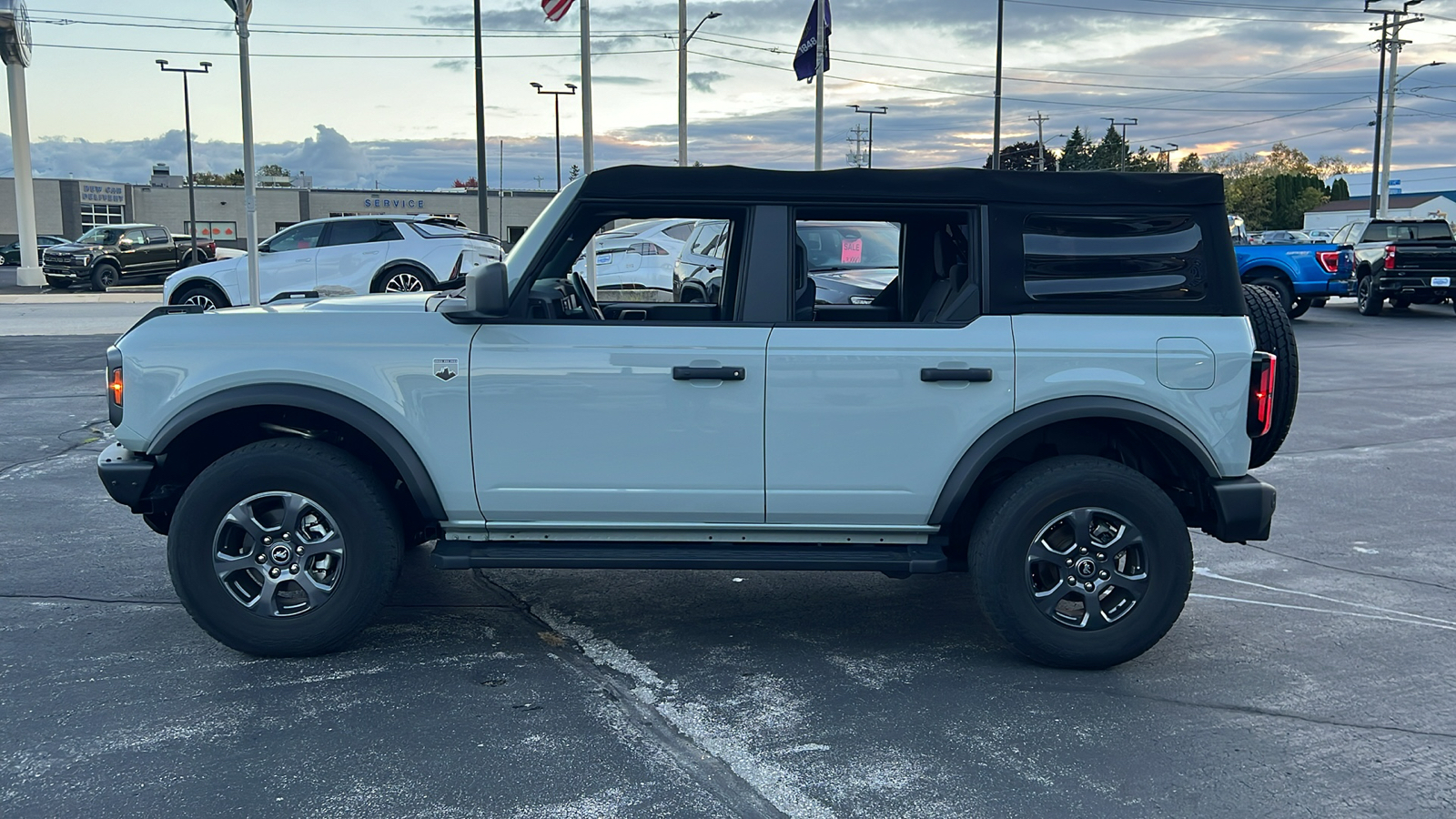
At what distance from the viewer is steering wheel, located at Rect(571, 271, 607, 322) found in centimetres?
495

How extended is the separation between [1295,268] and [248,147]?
1853 cm

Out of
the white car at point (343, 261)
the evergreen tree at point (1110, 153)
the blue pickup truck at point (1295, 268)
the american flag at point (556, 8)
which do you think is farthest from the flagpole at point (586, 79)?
the evergreen tree at point (1110, 153)

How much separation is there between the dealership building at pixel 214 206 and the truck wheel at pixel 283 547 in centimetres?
7161

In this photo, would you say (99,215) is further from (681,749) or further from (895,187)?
(681,749)

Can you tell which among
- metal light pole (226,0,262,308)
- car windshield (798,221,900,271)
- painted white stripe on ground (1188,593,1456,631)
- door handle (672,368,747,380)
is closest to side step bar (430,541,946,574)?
door handle (672,368,747,380)

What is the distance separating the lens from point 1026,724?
3.95 meters

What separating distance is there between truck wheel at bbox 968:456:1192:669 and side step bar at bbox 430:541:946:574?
0.27 metres

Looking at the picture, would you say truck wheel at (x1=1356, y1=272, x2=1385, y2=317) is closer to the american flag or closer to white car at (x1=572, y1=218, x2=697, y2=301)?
white car at (x1=572, y1=218, x2=697, y2=301)

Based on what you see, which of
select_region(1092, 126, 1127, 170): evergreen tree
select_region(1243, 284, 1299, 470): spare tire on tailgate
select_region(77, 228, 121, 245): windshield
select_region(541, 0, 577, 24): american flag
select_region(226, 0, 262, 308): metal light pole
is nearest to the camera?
select_region(1243, 284, 1299, 470): spare tire on tailgate

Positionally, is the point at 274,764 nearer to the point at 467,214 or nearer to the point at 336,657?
the point at 336,657

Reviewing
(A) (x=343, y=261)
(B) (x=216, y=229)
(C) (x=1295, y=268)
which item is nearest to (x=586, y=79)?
(A) (x=343, y=261)

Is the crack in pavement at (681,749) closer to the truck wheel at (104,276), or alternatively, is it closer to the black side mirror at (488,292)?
the black side mirror at (488,292)

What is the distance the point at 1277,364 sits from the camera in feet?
16.0

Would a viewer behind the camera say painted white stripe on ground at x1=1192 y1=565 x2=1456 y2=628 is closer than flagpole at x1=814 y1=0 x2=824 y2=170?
Yes
